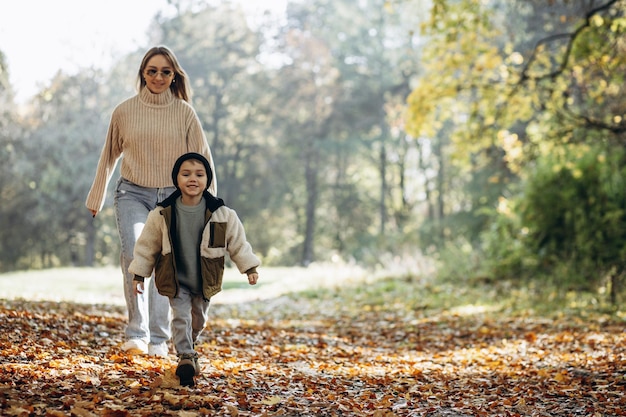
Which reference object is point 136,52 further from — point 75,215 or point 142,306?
point 142,306

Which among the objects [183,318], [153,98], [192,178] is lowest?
[183,318]

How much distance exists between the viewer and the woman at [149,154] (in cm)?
459

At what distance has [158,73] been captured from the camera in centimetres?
461

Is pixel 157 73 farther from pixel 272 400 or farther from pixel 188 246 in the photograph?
pixel 272 400

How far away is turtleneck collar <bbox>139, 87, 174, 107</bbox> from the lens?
4676 millimetres

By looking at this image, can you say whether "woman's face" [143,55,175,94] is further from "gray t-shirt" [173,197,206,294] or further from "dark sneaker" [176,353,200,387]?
"dark sneaker" [176,353,200,387]

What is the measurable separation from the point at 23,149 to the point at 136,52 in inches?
261

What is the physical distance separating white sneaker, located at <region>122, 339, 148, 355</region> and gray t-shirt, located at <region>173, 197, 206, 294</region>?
3.48 feet

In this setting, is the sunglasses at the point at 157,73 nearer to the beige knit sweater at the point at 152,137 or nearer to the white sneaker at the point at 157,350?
the beige knit sweater at the point at 152,137

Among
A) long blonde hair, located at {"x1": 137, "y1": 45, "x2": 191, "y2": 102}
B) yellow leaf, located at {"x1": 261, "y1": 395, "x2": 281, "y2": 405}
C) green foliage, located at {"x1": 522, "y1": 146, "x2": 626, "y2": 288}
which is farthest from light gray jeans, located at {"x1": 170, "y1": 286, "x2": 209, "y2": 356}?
green foliage, located at {"x1": 522, "y1": 146, "x2": 626, "y2": 288}

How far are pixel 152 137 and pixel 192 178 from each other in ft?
3.08

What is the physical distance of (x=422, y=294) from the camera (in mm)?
12898

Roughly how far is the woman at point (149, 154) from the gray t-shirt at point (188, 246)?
2.68ft

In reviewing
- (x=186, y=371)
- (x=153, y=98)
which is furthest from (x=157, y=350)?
(x=153, y=98)
